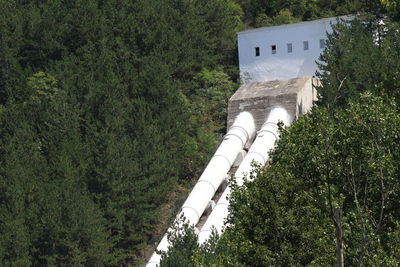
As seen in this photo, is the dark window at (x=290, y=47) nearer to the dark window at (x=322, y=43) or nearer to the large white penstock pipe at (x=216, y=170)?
the dark window at (x=322, y=43)

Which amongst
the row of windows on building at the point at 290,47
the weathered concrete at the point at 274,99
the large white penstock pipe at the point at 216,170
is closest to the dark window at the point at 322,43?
the row of windows on building at the point at 290,47

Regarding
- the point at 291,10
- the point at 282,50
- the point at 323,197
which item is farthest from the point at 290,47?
the point at 323,197

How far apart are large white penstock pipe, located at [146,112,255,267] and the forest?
179 centimetres

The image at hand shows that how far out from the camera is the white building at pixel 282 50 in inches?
2371

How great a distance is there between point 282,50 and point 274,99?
10.0m

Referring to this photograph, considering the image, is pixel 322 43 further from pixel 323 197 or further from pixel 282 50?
pixel 323 197

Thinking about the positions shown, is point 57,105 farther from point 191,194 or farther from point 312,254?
point 312,254

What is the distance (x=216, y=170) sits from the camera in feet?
159

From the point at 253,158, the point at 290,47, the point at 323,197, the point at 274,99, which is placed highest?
the point at 323,197

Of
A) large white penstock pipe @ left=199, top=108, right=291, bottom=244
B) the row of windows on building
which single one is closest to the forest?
large white penstock pipe @ left=199, top=108, right=291, bottom=244

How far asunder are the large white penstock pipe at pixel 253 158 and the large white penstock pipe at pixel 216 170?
1.10 m

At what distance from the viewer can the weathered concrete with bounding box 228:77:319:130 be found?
52.5 metres

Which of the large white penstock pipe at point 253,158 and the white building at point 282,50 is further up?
the white building at point 282,50

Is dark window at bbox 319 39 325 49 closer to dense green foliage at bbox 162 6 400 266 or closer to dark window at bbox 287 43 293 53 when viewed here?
dark window at bbox 287 43 293 53
